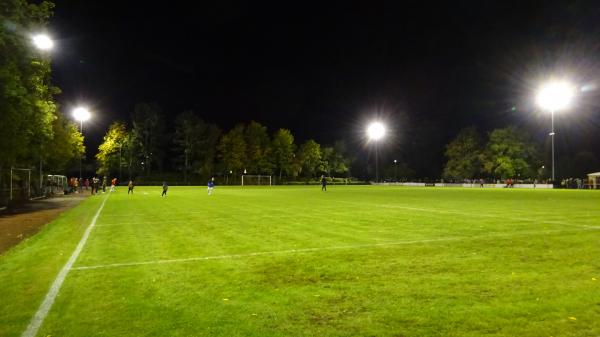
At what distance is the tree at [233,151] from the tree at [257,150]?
2.05 meters

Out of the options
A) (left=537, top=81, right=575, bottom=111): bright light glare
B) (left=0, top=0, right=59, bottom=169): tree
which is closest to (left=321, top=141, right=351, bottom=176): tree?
(left=537, top=81, right=575, bottom=111): bright light glare

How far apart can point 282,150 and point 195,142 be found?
765 inches

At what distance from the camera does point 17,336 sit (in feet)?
17.4

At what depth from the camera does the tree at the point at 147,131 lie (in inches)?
3733

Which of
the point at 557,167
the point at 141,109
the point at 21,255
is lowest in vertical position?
the point at 21,255

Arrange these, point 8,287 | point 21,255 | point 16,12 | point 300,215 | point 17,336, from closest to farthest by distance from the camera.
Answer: point 17,336, point 8,287, point 21,255, point 300,215, point 16,12

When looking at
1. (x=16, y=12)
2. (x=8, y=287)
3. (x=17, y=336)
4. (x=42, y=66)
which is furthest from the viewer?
(x=42, y=66)

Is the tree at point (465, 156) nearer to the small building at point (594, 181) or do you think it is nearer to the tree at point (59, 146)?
the small building at point (594, 181)

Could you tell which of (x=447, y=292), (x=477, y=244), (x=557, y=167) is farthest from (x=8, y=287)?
(x=557, y=167)

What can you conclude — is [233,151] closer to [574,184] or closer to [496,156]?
[496,156]

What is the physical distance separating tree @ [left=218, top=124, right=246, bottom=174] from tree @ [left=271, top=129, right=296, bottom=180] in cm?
801

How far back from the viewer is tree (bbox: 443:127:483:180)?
9612cm

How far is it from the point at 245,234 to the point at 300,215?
21.6 ft

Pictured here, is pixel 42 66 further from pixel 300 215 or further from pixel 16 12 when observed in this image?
pixel 300 215
